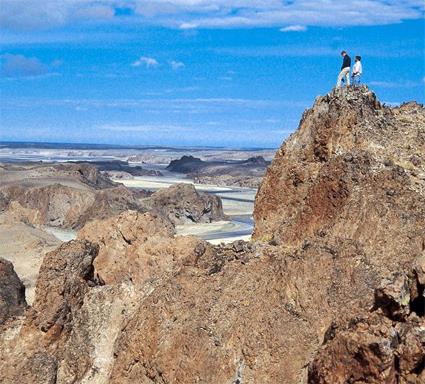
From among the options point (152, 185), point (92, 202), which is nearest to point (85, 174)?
point (92, 202)

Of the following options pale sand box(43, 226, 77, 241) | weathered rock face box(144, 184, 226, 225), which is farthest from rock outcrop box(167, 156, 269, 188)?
pale sand box(43, 226, 77, 241)

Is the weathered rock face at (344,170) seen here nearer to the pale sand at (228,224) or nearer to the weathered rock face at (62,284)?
the weathered rock face at (62,284)

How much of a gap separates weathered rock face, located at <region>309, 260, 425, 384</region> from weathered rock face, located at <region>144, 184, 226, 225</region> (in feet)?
206

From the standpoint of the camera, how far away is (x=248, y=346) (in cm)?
1193

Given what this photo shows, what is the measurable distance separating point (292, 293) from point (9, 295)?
30.0 feet

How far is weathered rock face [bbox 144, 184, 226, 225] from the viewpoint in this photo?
245 feet

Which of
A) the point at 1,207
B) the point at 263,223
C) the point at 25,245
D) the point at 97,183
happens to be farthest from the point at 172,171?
the point at 263,223

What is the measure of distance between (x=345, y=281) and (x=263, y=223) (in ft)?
15.9

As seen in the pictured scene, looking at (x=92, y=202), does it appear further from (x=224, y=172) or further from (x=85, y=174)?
(x=224, y=172)

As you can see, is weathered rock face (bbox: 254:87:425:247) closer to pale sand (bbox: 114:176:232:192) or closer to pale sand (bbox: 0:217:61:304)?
pale sand (bbox: 0:217:61:304)

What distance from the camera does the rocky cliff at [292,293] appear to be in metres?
10.4

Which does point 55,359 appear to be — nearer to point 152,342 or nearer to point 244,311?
point 152,342

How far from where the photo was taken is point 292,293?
491 inches

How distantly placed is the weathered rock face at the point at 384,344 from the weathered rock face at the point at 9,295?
9527mm
